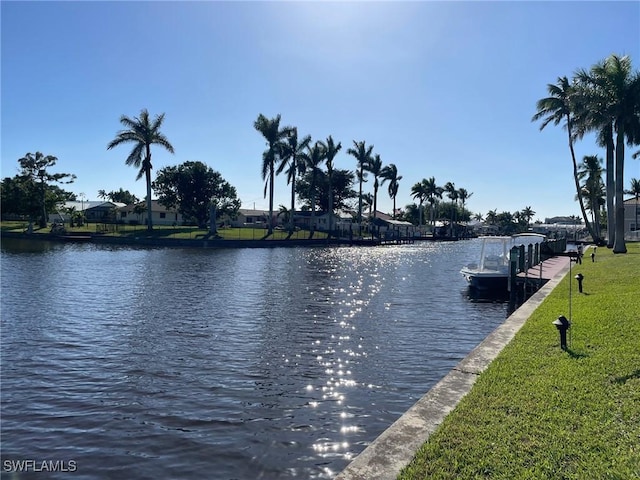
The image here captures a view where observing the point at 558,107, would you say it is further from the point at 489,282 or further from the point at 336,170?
the point at 336,170

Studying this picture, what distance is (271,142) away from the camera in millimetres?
70938

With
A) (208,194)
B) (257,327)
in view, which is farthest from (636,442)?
(208,194)

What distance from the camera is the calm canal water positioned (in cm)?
690

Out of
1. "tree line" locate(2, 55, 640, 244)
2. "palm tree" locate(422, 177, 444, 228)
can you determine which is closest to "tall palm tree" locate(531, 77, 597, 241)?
"tree line" locate(2, 55, 640, 244)

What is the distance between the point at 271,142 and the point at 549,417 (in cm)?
6852

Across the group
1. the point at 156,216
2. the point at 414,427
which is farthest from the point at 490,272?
the point at 156,216

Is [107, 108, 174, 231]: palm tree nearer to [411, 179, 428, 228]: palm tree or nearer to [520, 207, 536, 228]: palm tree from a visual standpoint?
[411, 179, 428, 228]: palm tree

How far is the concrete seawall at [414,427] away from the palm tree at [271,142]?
6268 cm

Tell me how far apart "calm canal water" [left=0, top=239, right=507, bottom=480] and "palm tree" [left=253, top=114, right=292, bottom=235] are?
49.9m

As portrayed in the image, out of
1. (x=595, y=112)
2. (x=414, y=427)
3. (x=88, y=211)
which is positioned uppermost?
(x=595, y=112)

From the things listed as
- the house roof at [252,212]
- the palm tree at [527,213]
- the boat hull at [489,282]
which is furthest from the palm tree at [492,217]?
the boat hull at [489,282]

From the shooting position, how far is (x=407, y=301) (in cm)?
2056

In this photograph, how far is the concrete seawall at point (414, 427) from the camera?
190 inches

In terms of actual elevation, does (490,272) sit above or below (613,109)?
below
